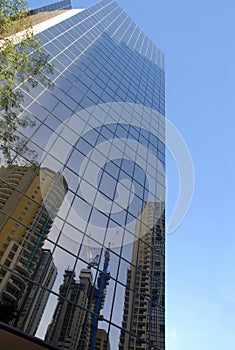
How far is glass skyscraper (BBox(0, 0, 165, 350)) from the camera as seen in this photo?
12.1 metres

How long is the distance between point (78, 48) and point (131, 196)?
1749 cm

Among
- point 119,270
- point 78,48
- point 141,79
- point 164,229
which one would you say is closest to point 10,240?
point 119,270

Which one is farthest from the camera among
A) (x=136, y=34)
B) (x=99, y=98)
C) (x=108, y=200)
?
(x=136, y=34)

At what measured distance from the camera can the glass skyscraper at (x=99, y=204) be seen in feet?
39.6

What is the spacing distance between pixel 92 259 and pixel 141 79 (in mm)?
28079

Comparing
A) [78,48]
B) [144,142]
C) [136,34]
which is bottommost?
[144,142]

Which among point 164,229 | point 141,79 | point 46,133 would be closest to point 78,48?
point 141,79

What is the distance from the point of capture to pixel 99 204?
51.9 ft

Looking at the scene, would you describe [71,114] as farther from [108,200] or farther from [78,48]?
[78,48]

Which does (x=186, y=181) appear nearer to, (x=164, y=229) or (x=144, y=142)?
(x=164, y=229)

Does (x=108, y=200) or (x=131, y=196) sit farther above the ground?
(x=131, y=196)

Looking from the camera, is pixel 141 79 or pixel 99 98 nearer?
pixel 99 98

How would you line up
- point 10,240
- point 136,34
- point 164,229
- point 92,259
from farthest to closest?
point 136,34
point 164,229
point 92,259
point 10,240

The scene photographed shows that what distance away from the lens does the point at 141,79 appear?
35.5 m
